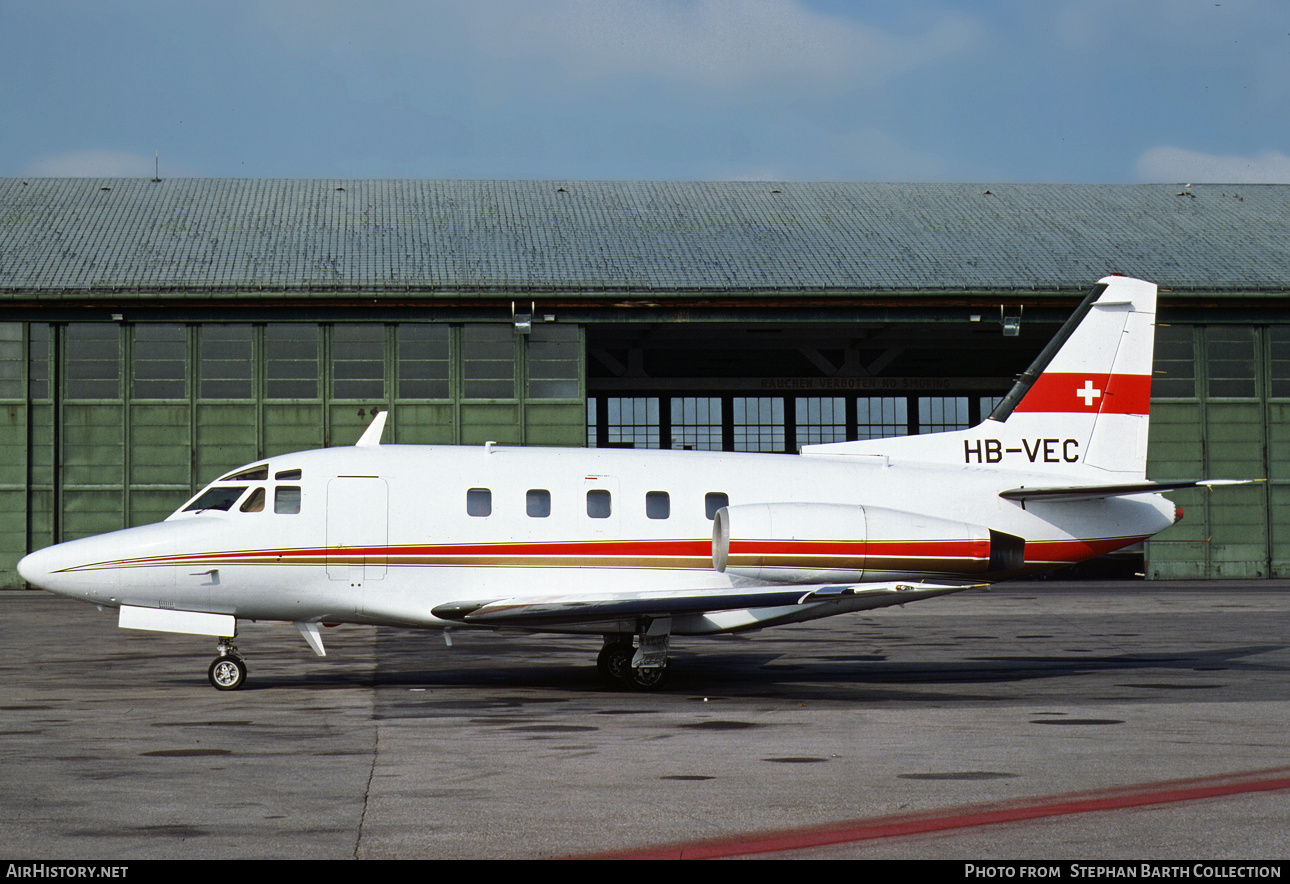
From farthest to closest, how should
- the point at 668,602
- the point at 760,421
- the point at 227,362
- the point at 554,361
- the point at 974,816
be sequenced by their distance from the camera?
the point at 760,421, the point at 554,361, the point at 227,362, the point at 668,602, the point at 974,816

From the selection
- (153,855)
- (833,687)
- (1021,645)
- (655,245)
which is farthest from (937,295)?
(153,855)

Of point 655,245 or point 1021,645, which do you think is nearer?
point 1021,645

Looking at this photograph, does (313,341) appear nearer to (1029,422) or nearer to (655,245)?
(655,245)

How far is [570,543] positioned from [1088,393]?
8.64m

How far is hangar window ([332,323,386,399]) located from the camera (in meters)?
37.0

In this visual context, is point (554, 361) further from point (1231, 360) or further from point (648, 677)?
point (648, 677)

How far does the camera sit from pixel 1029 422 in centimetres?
1967

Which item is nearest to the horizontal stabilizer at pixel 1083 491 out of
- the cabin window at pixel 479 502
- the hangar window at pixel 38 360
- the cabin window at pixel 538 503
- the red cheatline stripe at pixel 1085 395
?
the red cheatline stripe at pixel 1085 395

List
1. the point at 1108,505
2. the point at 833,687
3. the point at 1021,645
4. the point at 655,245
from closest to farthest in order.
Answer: the point at 833,687 < the point at 1108,505 < the point at 1021,645 < the point at 655,245

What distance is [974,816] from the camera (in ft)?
28.7

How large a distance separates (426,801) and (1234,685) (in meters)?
12.4

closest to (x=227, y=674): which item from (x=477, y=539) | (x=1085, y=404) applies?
(x=477, y=539)

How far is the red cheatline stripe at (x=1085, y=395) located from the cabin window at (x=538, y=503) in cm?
771

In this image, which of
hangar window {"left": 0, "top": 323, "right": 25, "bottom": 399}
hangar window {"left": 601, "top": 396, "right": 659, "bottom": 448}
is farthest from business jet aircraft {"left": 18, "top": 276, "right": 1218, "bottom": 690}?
hangar window {"left": 601, "top": 396, "right": 659, "bottom": 448}
